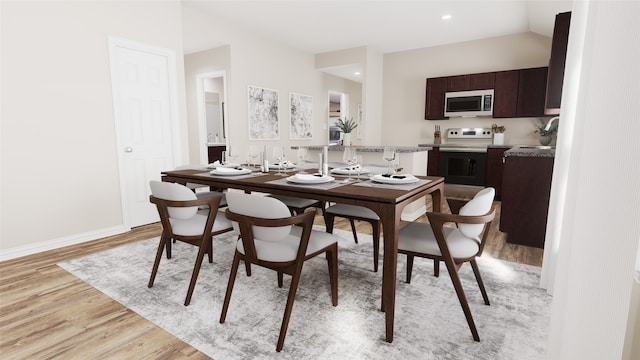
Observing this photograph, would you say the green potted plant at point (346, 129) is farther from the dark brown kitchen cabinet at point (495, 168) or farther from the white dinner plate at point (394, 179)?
the white dinner plate at point (394, 179)

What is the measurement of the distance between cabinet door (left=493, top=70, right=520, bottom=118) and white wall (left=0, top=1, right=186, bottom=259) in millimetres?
5060

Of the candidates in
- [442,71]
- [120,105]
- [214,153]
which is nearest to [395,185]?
[120,105]

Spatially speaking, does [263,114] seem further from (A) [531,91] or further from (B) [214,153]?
(A) [531,91]

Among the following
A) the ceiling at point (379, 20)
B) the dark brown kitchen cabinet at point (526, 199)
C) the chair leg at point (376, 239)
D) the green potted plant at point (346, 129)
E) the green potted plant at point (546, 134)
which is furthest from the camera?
the green potted plant at point (546, 134)

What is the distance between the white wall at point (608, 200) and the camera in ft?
2.30

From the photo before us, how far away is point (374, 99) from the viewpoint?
6398mm

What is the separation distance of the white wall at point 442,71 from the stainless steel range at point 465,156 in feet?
0.65

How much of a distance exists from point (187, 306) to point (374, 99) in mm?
5281

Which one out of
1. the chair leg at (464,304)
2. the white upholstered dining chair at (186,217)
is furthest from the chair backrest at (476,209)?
the white upholstered dining chair at (186,217)

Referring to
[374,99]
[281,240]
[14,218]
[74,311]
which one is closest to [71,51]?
[14,218]

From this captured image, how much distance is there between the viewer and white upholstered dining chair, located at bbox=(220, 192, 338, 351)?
159 centimetres

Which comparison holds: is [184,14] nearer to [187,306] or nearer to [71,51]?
[71,51]

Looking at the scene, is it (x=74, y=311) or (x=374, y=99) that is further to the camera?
(x=374, y=99)

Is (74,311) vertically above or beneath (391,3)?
beneath
